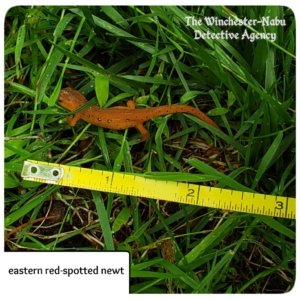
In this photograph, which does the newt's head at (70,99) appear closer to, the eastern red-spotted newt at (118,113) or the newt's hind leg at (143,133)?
the eastern red-spotted newt at (118,113)

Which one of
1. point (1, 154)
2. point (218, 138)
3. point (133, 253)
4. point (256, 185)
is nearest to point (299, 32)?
point (218, 138)

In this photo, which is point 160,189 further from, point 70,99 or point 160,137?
point 70,99

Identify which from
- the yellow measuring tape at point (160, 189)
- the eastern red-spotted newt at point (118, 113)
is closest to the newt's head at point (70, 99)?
the eastern red-spotted newt at point (118, 113)

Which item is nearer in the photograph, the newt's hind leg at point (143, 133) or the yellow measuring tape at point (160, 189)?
the yellow measuring tape at point (160, 189)

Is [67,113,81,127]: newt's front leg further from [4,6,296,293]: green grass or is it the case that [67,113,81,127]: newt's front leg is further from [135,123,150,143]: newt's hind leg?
[135,123,150,143]: newt's hind leg

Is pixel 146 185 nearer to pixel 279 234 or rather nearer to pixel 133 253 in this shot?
pixel 133 253

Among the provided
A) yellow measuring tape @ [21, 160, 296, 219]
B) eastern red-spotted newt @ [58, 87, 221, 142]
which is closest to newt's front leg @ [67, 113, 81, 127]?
eastern red-spotted newt @ [58, 87, 221, 142]

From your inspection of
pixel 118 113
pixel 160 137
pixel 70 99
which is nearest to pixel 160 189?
pixel 160 137
